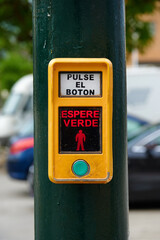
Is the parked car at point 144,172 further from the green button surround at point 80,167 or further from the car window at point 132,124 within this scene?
the green button surround at point 80,167

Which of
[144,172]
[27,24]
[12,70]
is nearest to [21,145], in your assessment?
[144,172]

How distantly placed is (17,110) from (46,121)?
17554 mm

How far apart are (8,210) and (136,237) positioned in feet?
10.5

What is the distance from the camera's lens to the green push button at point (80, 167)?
251cm

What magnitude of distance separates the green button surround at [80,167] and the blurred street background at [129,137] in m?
5.47

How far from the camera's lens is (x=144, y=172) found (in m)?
9.98

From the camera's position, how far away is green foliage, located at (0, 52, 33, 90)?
33.4m

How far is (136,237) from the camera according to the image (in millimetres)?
7859

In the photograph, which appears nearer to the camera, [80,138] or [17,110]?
[80,138]

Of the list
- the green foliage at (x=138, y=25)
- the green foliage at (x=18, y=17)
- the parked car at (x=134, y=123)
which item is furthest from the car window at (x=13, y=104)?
the parked car at (x=134, y=123)

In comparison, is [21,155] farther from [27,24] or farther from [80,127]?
[80,127]

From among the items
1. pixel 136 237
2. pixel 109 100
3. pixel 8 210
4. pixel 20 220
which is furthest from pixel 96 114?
pixel 8 210

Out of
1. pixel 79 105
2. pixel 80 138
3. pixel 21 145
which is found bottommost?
pixel 21 145

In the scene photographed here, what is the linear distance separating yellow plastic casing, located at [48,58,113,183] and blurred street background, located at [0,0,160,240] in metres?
5.47
